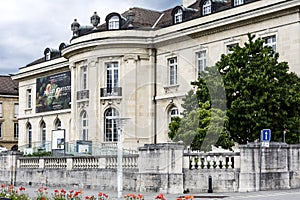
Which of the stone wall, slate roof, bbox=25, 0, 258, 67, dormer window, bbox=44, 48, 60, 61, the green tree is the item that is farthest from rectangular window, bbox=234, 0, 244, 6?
dormer window, bbox=44, 48, 60, 61

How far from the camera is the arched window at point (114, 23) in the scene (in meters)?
50.2

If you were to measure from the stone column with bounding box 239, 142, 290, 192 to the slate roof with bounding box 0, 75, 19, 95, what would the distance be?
63762 mm

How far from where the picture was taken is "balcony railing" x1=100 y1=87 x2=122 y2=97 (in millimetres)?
48331

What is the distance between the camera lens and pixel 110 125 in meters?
48.5

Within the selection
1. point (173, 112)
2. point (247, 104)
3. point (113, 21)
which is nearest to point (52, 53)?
point (113, 21)

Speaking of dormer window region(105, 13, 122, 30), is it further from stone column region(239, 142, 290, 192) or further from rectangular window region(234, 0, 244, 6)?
stone column region(239, 142, 290, 192)

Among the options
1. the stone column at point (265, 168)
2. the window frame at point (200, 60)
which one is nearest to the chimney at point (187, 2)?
the window frame at point (200, 60)

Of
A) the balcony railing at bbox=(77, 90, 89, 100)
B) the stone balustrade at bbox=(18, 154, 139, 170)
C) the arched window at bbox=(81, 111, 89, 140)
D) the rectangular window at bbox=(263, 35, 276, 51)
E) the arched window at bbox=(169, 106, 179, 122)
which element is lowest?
the stone balustrade at bbox=(18, 154, 139, 170)

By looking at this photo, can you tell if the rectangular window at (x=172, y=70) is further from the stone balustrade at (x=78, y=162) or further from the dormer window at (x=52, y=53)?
the dormer window at (x=52, y=53)

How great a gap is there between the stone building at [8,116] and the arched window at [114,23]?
37.9 metres

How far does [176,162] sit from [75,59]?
27.8 metres

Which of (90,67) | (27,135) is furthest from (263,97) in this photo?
(27,135)

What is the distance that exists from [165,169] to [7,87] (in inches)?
2522

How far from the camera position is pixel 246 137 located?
32469 millimetres
